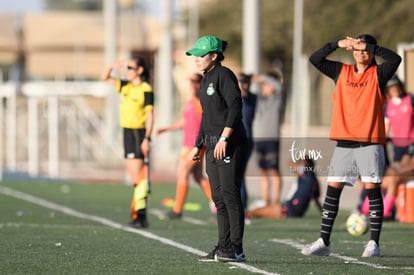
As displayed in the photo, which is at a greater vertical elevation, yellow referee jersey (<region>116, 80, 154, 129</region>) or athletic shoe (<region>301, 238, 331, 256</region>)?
yellow referee jersey (<region>116, 80, 154, 129</region>)

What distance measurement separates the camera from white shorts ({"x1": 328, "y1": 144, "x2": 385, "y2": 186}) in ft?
42.1

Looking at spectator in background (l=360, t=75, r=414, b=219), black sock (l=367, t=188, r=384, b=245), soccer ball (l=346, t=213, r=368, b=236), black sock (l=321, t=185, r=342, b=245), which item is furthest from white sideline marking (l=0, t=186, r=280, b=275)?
spectator in background (l=360, t=75, r=414, b=219)

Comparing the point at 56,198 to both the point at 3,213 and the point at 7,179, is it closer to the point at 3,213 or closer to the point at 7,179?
the point at 3,213

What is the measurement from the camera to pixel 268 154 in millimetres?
21891

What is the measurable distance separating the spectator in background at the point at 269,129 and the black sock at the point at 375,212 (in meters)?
8.54

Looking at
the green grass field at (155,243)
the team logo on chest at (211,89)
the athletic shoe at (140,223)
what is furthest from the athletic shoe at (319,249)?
the athletic shoe at (140,223)

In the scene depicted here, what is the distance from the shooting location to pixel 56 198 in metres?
23.8

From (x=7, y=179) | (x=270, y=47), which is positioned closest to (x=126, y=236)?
(x=7, y=179)

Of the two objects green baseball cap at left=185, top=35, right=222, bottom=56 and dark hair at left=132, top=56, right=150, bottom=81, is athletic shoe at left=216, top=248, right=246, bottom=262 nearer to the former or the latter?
green baseball cap at left=185, top=35, right=222, bottom=56

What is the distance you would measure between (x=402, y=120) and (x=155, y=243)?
5.65 meters

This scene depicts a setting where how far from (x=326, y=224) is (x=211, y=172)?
1426 mm

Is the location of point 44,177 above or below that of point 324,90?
below

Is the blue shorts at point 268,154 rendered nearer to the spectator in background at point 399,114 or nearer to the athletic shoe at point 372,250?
the spectator in background at point 399,114

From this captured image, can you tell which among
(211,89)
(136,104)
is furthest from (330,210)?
(136,104)
